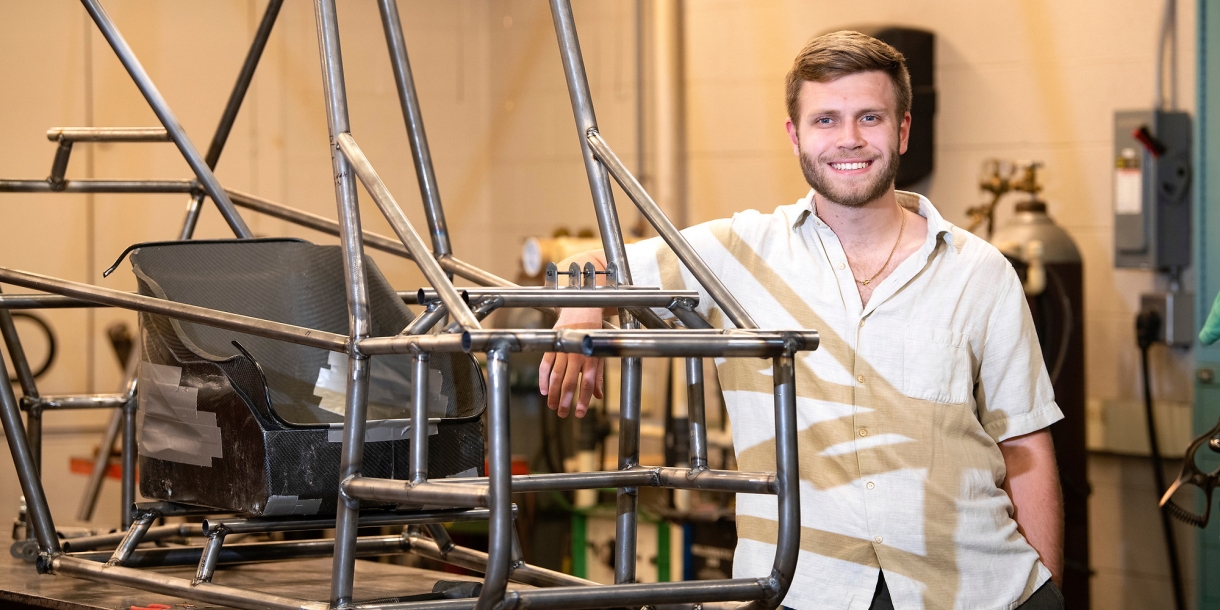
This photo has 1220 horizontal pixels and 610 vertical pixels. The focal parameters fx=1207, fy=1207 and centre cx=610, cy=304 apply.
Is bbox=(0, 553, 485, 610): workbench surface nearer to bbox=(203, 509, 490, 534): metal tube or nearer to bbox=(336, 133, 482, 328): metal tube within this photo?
bbox=(203, 509, 490, 534): metal tube

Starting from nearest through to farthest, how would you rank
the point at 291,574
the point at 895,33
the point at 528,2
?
1. the point at 291,574
2. the point at 895,33
3. the point at 528,2

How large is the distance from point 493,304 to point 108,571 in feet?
2.71

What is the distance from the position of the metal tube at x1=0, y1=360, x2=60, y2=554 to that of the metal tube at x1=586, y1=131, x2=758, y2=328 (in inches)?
41.5

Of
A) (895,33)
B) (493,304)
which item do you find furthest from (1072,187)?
(493,304)

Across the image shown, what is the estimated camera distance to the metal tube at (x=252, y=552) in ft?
6.24

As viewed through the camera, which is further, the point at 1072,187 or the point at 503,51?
the point at 503,51

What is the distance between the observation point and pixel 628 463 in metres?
1.58

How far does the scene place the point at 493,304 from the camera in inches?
51.9

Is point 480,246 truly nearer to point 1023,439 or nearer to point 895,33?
point 895,33

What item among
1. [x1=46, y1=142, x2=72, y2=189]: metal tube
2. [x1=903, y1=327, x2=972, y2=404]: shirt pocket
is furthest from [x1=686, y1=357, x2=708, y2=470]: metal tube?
[x1=46, y1=142, x2=72, y2=189]: metal tube

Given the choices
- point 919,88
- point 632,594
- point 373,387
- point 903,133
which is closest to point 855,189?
point 903,133

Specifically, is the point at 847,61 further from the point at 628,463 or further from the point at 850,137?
the point at 628,463

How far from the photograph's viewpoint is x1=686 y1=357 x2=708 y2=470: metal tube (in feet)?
5.02

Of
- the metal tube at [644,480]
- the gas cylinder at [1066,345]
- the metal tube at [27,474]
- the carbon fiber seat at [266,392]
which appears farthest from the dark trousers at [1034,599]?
the gas cylinder at [1066,345]
